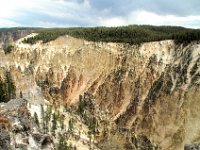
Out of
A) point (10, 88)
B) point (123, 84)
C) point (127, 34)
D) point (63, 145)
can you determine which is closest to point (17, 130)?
point (63, 145)

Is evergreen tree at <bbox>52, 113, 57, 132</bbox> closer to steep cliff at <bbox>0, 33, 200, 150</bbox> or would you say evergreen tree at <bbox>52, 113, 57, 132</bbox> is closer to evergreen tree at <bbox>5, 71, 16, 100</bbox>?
steep cliff at <bbox>0, 33, 200, 150</bbox>

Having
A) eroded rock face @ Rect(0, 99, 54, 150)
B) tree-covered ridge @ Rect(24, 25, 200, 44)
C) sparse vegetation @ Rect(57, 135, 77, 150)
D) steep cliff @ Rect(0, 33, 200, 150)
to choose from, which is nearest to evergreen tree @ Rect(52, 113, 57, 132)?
sparse vegetation @ Rect(57, 135, 77, 150)

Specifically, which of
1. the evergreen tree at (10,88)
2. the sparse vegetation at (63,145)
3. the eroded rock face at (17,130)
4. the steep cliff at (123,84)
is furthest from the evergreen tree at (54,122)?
the eroded rock face at (17,130)

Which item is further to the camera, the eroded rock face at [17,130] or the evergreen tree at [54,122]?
the evergreen tree at [54,122]

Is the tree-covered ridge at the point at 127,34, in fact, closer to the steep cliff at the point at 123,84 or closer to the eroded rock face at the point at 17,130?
the steep cliff at the point at 123,84

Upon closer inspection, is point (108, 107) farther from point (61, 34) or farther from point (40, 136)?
point (40, 136)
